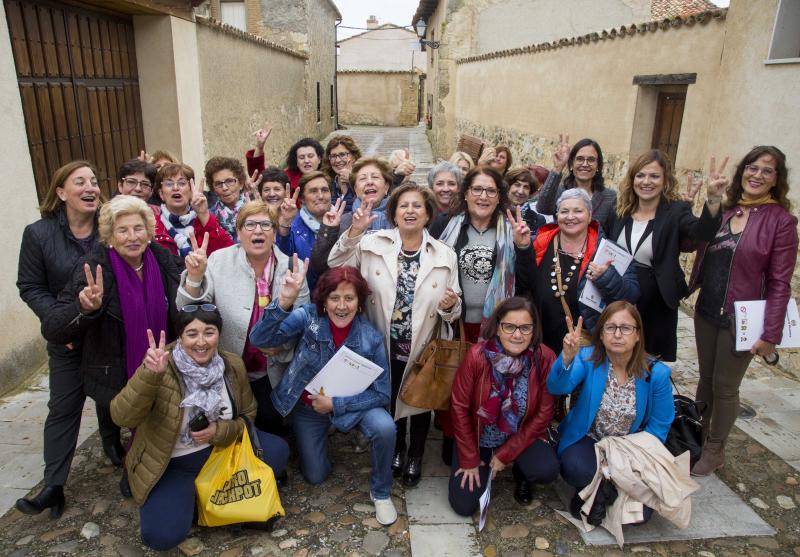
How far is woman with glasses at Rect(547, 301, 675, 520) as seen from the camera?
2955 mm

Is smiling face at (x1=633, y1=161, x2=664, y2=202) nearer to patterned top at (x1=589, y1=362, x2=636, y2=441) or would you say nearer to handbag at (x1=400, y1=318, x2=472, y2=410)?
patterned top at (x1=589, y1=362, x2=636, y2=441)

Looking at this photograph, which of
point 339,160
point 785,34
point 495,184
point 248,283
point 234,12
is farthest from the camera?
point 234,12

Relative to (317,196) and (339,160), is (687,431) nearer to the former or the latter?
(317,196)

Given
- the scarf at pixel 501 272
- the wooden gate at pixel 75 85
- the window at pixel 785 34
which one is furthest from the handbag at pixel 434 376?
the window at pixel 785 34

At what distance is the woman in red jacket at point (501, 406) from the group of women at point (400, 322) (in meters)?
0.01

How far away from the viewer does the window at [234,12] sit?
18.3 metres

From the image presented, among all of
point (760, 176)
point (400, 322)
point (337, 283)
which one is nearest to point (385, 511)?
point (400, 322)

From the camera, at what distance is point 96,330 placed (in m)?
2.87

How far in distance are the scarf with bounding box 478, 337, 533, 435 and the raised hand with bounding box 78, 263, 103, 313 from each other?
1.95 m

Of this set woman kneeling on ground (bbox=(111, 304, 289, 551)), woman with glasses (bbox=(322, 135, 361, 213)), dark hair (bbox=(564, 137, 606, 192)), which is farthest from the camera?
woman with glasses (bbox=(322, 135, 361, 213))

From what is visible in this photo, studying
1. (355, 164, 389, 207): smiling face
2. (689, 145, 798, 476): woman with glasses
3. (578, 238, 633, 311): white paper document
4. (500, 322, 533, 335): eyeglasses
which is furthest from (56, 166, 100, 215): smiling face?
(689, 145, 798, 476): woman with glasses

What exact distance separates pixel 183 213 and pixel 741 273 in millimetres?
3529

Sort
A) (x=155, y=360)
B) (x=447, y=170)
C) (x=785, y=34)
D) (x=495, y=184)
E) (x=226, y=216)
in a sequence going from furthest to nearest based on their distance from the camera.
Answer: (x=785, y=34) → (x=226, y=216) → (x=447, y=170) → (x=495, y=184) → (x=155, y=360)

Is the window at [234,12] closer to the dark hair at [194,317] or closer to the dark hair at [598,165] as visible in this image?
the dark hair at [598,165]
